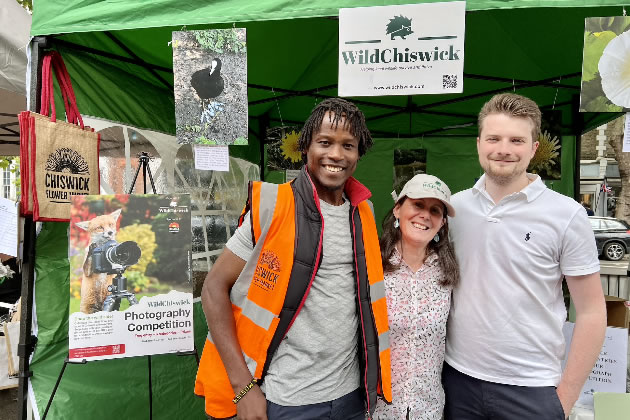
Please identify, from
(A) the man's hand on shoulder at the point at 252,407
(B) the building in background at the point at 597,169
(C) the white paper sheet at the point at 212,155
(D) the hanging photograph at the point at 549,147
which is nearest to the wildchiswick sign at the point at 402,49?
(C) the white paper sheet at the point at 212,155

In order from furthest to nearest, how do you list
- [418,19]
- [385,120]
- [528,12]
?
[385,120] → [528,12] → [418,19]

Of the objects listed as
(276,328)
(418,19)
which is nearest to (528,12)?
(418,19)

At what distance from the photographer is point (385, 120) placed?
5.07 m

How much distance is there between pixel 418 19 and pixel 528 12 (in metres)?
1.65

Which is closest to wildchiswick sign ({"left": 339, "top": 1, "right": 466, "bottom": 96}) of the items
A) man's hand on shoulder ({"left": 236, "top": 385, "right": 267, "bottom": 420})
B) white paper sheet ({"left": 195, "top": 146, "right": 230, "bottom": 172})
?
white paper sheet ({"left": 195, "top": 146, "right": 230, "bottom": 172})

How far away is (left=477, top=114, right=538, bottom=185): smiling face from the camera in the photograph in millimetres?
1527

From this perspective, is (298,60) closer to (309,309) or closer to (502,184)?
(502,184)

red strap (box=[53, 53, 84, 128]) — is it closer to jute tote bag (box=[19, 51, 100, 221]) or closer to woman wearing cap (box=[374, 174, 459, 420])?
→ jute tote bag (box=[19, 51, 100, 221])

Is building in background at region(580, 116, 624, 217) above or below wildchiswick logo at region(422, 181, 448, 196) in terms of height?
above

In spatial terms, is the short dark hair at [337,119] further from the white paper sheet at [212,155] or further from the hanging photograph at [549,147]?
the hanging photograph at [549,147]

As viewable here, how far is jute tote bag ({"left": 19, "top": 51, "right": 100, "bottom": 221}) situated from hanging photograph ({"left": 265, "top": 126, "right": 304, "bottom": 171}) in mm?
2415

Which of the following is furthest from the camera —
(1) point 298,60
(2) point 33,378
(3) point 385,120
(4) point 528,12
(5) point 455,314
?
(3) point 385,120

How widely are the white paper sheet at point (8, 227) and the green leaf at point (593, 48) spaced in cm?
259

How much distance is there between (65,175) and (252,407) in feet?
4.69
